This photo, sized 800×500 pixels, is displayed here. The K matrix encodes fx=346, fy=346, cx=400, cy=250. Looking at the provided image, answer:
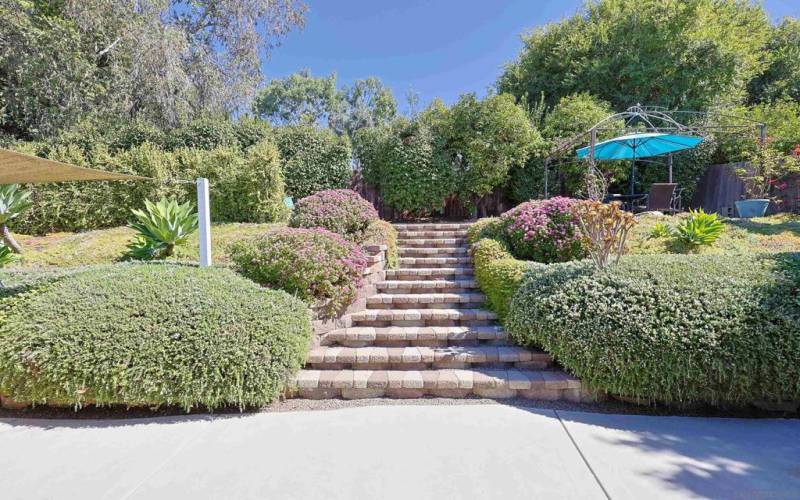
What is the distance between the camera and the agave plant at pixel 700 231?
5594 mm

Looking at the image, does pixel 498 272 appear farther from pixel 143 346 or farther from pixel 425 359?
pixel 143 346

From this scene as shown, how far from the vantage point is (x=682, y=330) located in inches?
119

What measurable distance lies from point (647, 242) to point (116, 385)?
739cm

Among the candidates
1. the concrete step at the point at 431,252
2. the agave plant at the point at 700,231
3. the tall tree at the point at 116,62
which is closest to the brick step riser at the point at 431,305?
the concrete step at the point at 431,252

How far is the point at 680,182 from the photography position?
10.6m

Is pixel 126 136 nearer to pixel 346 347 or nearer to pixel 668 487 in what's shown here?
pixel 346 347

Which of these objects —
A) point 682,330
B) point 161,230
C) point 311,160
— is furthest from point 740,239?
point 161,230

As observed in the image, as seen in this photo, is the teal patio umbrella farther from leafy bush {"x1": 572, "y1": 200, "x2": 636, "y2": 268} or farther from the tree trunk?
the tree trunk

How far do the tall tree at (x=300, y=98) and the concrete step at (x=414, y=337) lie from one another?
30.9 m

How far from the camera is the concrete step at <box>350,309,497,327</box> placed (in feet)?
14.7

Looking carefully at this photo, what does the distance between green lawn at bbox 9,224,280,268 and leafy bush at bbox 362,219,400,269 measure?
2.11 m

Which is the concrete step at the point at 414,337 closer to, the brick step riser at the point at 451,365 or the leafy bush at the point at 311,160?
the brick step riser at the point at 451,365

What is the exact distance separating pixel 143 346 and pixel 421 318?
9.56 feet

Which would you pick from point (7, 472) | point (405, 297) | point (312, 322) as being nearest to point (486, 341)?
point (405, 297)
